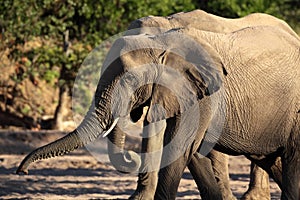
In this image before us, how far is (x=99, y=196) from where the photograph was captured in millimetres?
11305

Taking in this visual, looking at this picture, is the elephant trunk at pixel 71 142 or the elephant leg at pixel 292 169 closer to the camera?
the elephant trunk at pixel 71 142

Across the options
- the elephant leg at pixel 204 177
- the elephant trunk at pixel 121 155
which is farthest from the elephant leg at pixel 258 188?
the elephant trunk at pixel 121 155

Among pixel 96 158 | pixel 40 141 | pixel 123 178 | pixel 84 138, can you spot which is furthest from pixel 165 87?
pixel 40 141

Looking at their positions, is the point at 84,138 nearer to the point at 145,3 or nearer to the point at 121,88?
the point at 121,88

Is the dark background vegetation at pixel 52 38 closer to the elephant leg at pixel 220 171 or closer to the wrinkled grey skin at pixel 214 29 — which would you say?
the wrinkled grey skin at pixel 214 29

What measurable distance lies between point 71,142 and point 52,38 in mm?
12284

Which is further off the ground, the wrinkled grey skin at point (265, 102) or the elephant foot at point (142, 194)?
the wrinkled grey skin at point (265, 102)

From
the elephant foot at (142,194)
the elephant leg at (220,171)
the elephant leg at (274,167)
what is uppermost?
the elephant leg at (274,167)

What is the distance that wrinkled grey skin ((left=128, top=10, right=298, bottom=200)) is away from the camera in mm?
9492

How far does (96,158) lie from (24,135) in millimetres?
1995

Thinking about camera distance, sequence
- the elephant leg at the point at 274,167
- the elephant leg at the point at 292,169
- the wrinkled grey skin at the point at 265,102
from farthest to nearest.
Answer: the elephant leg at the point at 274,167 < the elephant leg at the point at 292,169 < the wrinkled grey skin at the point at 265,102

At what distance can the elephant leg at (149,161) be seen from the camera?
9.41 metres

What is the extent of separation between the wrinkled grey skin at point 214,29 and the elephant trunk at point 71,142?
210 centimetres

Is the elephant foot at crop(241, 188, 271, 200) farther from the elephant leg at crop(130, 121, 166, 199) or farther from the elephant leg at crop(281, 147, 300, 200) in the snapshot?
the elephant leg at crop(281, 147, 300, 200)
